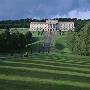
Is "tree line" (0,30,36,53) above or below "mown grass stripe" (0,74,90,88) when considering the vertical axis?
above

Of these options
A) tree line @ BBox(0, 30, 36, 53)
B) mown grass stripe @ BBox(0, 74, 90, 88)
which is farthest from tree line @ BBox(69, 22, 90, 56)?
mown grass stripe @ BBox(0, 74, 90, 88)

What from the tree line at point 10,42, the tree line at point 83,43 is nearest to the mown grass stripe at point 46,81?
the tree line at point 83,43

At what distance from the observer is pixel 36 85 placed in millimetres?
23797

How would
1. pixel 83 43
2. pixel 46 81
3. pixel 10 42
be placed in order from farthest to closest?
pixel 10 42
pixel 83 43
pixel 46 81

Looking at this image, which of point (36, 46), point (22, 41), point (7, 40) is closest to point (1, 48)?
point (7, 40)

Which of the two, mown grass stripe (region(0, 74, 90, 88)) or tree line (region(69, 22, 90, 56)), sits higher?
tree line (region(69, 22, 90, 56))

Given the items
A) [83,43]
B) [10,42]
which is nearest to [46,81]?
[83,43]

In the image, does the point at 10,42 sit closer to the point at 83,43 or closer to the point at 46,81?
the point at 83,43

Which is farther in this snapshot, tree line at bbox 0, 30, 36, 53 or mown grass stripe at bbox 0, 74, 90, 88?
tree line at bbox 0, 30, 36, 53

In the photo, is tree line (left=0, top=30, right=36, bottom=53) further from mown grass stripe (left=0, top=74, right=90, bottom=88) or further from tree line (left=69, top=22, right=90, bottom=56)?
mown grass stripe (left=0, top=74, right=90, bottom=88)

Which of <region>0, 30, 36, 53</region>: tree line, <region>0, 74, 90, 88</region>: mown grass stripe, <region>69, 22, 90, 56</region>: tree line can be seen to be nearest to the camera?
<region>0, 74, 90, 88</region>: mown grass stripe

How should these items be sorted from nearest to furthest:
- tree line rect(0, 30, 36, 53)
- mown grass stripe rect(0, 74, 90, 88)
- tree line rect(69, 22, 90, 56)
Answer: mown grass stripe rect(0, 74, 90, 88)
tree line rect(69, 22, 90, 56)
tree line rect(0, 30, 36, 53)

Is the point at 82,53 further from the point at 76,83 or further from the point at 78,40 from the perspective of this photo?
the point at 76,83

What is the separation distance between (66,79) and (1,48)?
6994cm
